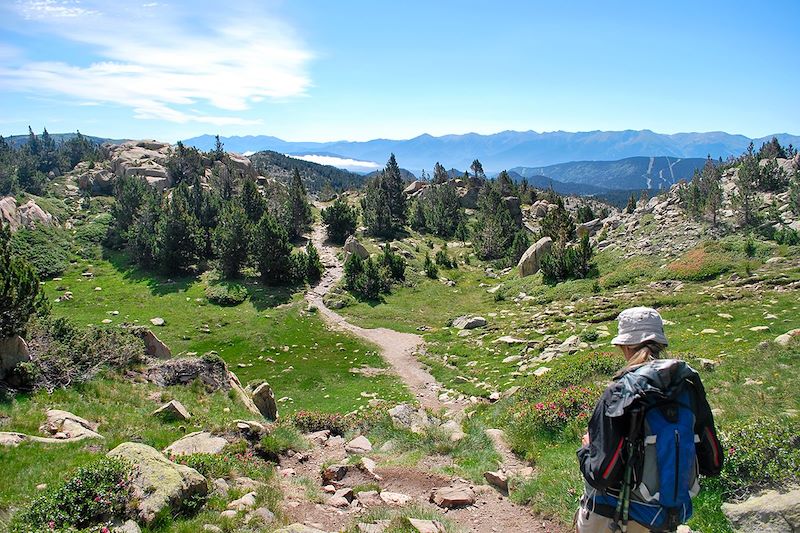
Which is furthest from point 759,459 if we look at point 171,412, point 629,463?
point 171,412

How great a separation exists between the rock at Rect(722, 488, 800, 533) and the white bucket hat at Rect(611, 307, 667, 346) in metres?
4.03

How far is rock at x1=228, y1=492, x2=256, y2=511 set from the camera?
359 inches

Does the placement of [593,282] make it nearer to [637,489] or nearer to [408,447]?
[408,447]

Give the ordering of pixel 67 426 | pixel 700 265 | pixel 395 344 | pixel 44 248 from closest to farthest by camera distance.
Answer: pixel 67 426 → pixel 700 265 → pixel 395 344 → pixel 44 248

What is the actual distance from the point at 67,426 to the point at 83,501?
6385 mm

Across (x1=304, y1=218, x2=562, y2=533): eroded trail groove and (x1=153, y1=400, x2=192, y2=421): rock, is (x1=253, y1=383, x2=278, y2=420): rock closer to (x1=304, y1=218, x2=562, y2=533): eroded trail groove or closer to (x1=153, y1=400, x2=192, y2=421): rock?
(x1=153, y1=400, x2=192, y2=421): rock

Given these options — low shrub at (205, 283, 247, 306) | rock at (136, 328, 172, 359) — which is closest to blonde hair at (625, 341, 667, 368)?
rock at (136, 328, 172, 359)

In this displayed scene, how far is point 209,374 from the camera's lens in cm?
1964

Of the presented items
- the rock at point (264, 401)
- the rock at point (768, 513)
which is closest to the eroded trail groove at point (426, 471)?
the rock at point (768, 513)

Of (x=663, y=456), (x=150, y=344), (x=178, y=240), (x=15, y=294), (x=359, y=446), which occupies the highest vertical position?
(x=15, y=294)

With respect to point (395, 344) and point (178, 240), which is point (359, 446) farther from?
point (178, 240)

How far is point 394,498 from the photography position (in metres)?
10.6

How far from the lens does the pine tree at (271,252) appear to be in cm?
5169

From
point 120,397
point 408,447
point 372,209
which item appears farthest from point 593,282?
point 372,209
